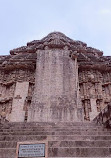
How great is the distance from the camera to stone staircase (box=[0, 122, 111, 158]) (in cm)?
553

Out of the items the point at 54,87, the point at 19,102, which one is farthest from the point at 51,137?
the point at 19,102

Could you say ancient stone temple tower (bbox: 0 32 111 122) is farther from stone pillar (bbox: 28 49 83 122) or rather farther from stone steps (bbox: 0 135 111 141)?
stone steps (bbox: 0 135 111 141)

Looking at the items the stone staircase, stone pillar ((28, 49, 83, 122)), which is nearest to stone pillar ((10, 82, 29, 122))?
stone pillar ((28, 49, 83, 122))

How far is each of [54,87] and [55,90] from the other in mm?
356

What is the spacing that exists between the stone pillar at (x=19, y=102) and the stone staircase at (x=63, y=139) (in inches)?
303

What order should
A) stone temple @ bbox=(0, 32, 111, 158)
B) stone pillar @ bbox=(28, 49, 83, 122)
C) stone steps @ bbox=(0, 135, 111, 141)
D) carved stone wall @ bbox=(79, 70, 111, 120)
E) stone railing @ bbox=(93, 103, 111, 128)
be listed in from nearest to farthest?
stone temple @ bbox=(0, 32, 111, 158) < stone steps @ bbox=(0, 135, 111, 141) < stone railing @ bbox=(93, 103, 111, 128) < stone pillar @ bbox=(28, 49, 83, 122) < carved stone wall @ bbox=(79, 70, 111, 120)

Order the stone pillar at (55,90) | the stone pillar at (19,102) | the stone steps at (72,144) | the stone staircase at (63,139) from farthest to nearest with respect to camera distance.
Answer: the stone pillar at (19,102)
the stone pillar at (55,90)
the stone steps at (72,144)
the stone staircase at (63,139)

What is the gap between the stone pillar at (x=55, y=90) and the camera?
12.6 metres

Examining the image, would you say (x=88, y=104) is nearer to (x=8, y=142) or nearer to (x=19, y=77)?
(x=19, y=77)

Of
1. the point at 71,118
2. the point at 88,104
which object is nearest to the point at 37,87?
the point at 71,118

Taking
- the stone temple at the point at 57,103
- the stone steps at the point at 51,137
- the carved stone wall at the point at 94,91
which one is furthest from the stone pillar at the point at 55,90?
the stone steps at the point at 51,137

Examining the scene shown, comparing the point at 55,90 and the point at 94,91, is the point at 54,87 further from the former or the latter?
the point at 94,91

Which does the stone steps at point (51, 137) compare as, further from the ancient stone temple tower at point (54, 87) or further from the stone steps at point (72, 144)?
the ancient stone temple tower at point (54, 87)

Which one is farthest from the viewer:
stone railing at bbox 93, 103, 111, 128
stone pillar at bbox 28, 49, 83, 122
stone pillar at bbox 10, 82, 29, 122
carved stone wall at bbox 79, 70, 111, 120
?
carved stone wall at bbox 79, 70, 111, 120
